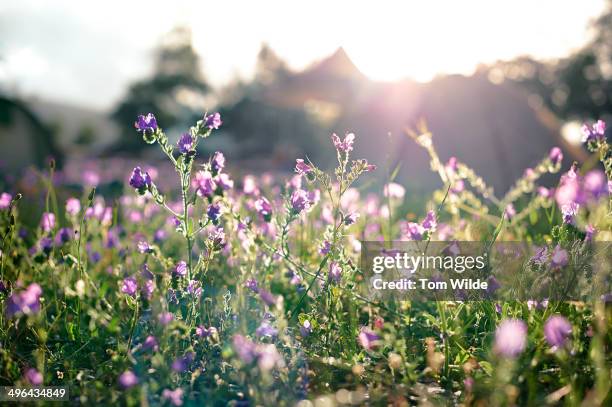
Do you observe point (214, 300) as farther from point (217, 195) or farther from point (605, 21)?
point (605, 21)

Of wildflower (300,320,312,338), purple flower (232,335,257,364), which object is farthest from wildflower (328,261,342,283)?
purple flower (232,335,257,364)

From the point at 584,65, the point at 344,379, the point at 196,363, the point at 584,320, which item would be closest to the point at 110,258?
the point at 196,363

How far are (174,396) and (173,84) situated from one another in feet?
164

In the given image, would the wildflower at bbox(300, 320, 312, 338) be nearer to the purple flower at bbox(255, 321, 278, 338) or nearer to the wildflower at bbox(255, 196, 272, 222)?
the purple flower at bbox(255, 321, 278, 338)

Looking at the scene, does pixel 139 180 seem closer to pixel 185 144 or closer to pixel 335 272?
pixel 185 144

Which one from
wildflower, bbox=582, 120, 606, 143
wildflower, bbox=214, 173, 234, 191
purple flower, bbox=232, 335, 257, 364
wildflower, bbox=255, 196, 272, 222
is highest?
wildflower, bbox=582, 120, 606, 143

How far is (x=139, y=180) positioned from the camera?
7.39 ft

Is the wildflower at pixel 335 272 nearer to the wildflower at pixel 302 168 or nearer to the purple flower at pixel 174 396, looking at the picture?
the wildflower at pixel 302 168

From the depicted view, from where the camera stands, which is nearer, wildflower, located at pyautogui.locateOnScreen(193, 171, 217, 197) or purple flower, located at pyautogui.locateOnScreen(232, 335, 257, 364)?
purple flower, located at pyautogui.locateOnScreen(232, 335, 257, 364)

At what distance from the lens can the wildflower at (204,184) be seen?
2.24 meters

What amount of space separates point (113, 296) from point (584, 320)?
2.40 metres

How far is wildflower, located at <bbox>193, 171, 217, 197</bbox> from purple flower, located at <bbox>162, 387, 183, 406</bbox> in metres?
0.72

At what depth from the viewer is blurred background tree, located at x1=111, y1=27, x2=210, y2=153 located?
155 feet

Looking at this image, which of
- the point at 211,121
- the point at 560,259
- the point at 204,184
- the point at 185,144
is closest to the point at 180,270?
the point at 204,184
